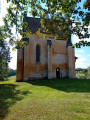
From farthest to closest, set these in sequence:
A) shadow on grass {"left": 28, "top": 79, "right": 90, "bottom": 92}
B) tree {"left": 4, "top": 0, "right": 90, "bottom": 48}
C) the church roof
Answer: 1. the church roof
2. shadow on grass {"left": 28, "top": 79, "right": 90, "bottom": 92}
3. tree {"left": 4, "top": 0, "right": 90, "bottom": 48}

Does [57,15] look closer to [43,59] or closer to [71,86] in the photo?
[71,86]

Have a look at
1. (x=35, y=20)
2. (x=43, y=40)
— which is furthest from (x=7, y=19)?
(x=35, y=20)

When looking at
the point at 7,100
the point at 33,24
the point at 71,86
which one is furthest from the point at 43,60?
the point at 7,100

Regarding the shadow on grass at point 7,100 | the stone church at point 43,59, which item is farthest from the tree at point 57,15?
the stone church at point 43,59

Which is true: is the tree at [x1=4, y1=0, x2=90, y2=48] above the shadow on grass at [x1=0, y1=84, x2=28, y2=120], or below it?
above

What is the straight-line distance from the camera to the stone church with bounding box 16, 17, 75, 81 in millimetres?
21297

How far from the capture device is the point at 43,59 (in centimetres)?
2280

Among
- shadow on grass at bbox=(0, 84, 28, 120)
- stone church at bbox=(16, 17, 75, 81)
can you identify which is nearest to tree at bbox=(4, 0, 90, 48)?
shadow on grass at bbox=(0, 84, 28, 120)

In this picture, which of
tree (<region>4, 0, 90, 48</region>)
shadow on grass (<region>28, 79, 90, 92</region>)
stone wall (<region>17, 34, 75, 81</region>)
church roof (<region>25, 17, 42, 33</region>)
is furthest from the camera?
church roof (<region>25, 17, 42, 33</region>)

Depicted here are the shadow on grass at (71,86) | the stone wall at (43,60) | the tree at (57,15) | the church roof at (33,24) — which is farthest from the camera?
the church roof at (33,24)

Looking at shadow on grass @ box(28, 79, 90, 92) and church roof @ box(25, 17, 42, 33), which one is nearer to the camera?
shadow on grass @ box(28, 79, 90, 92)

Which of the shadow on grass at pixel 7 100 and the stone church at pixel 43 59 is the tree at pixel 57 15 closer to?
the shadow on grass at pixel 7 100

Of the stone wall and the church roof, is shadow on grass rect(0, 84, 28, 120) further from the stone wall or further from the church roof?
the church roof

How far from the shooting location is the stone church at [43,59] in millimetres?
21297
